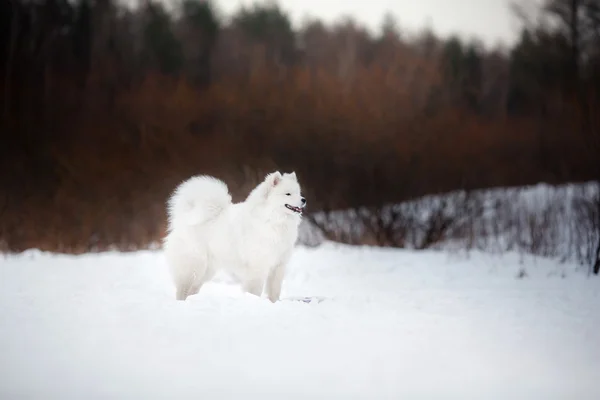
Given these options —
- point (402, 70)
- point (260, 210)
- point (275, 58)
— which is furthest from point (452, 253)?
point (275, 58)

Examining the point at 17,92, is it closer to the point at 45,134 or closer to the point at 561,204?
the point at 45,134

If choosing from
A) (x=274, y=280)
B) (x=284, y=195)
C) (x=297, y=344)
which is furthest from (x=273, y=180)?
(x=297, y=344)

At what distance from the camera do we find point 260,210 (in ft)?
18.3

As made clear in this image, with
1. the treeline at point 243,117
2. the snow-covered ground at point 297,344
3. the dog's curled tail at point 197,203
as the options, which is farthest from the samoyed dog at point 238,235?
the treeline at point 243,117

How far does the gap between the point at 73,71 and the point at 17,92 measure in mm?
1879

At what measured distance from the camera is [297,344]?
4074 mm

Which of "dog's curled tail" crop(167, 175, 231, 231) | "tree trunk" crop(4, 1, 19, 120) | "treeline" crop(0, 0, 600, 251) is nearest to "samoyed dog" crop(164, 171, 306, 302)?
"dog's curled tail" crop(167, 175, 231, 231)

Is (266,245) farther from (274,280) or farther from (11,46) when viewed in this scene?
(11,46)

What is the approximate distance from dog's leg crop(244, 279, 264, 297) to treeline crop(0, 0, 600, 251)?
6.44m

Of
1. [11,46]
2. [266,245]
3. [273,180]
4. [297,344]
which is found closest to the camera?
[297,344]

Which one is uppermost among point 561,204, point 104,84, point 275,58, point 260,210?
point 275,58

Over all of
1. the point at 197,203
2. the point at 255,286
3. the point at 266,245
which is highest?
the point at 197,203

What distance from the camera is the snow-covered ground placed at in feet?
11.3

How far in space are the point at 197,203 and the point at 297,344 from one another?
212cm
